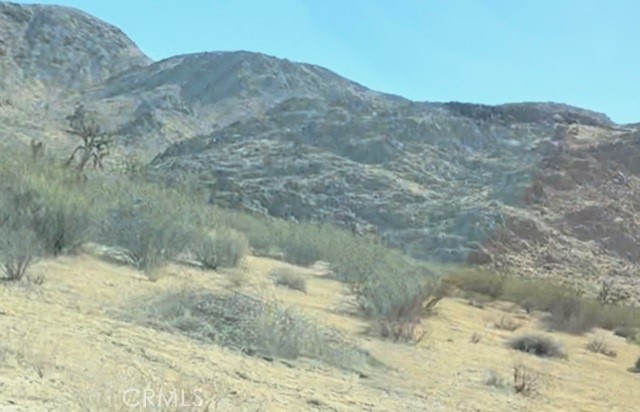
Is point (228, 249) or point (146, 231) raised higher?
point (146, 231)

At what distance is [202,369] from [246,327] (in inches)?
88.8

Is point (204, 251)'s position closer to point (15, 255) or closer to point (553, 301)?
point (15, 255)

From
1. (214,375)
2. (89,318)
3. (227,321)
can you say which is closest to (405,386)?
(227,321)

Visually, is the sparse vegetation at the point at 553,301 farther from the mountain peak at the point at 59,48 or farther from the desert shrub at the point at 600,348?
the mountain peak at the point at 59,48

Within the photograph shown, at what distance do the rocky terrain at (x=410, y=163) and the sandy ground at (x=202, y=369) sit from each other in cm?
2267

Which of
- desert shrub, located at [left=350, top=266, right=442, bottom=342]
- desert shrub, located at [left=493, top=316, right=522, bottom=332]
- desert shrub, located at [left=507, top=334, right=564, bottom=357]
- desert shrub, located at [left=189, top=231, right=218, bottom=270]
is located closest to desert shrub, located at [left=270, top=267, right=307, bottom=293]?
desert shrub, located at [left=350, top=266, right=442, bottom=342]

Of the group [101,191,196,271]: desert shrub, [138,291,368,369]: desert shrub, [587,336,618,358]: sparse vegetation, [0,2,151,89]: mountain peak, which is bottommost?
[587,336,618,358]: sparse vegetation

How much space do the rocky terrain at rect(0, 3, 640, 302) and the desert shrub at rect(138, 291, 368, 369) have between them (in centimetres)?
2604

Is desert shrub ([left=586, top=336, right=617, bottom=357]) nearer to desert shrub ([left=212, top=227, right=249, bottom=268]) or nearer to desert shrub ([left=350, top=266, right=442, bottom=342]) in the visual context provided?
desert shrub ([left=350, top=266, right=442, bottom=342])

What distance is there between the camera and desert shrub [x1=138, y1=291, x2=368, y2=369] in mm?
10164

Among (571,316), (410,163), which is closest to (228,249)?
(571,316)

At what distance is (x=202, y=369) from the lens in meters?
8.26

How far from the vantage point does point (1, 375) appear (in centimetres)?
639

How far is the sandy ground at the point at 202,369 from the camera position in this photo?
21.3 ft
